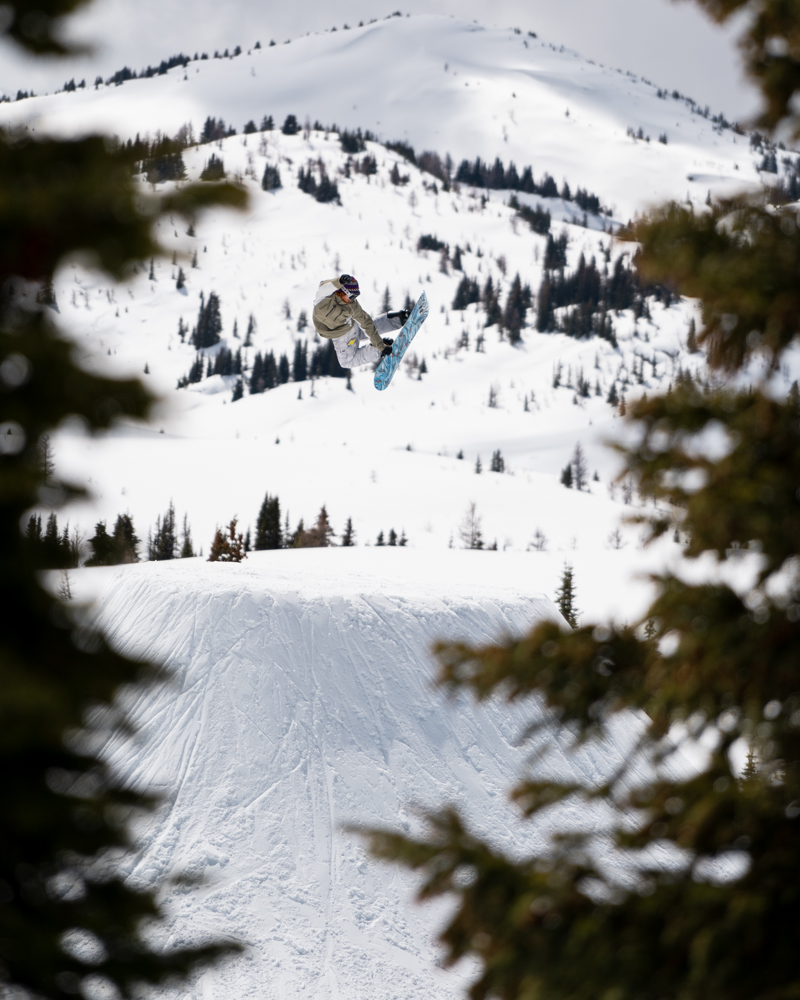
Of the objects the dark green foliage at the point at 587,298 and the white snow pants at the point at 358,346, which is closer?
the white snow pants at the point at 358,346

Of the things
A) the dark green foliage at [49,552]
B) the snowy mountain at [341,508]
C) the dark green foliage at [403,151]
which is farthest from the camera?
the dark green foliage at [403,151]

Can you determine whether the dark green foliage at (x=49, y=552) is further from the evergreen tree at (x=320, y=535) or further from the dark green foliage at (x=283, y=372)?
the dark green foliage at (x=283, y=372)

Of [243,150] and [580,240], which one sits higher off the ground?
[243,150]

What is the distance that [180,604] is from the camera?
14.4 metres

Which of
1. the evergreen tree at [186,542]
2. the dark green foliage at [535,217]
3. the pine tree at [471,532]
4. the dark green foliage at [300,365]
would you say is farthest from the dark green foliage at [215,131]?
the pine tree at [471,532]

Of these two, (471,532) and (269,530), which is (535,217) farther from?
(269,530)

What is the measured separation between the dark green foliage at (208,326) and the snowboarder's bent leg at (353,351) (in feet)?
316

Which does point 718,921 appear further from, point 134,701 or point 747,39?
point 134,701

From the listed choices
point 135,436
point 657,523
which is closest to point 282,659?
point 657,523

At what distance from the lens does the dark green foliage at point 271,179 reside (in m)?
133

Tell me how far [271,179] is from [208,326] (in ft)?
143

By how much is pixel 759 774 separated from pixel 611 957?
3.34ft

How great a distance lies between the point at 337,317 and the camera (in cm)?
1104

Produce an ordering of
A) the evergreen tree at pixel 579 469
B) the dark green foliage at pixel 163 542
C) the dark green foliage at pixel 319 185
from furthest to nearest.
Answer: the dark green foliage at pixel 319 185, the evergreen tree at pixel 579 469, the dark green foliage at pixel 163 542
